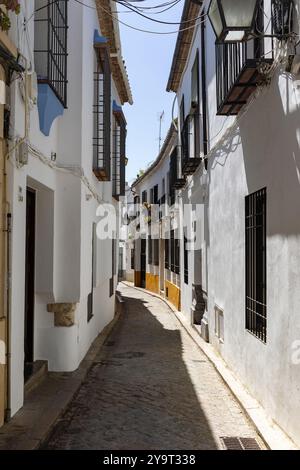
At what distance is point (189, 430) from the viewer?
5.19 metres

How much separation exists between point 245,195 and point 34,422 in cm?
370

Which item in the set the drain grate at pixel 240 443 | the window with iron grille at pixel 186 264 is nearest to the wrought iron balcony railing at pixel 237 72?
the drain grate at pixel 240 443

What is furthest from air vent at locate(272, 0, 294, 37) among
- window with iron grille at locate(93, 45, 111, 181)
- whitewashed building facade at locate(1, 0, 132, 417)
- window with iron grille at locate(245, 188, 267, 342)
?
window with iron grille at locate(93, 45, 111, 181)

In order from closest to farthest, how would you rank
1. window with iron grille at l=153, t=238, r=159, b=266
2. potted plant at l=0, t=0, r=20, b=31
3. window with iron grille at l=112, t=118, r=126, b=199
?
potted plant at l=0, t=0, r=20, b=31
window with iron grille at l=112, t=118, r=126, b=199
window with iron grille at l=153, t=238, r=159, b=266

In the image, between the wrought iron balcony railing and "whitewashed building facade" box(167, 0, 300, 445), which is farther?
the wrought iron balcony railing

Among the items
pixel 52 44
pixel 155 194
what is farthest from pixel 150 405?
pixel 155 194

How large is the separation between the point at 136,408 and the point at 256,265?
220 cm

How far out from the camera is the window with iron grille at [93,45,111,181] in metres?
9.38

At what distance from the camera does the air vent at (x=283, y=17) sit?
4.65m

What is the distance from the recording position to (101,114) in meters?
9.89

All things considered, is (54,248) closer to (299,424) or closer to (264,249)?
(264,249)

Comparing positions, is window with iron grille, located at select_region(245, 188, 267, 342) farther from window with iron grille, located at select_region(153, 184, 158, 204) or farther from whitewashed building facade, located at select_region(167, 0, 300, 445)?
window with iron grille, located at select_region(153, 184, 158, 204)

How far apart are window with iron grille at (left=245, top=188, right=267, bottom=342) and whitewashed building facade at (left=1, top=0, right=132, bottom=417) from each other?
2342 millimetres
